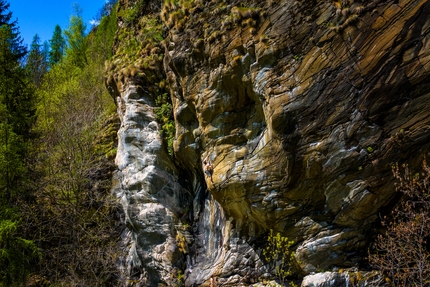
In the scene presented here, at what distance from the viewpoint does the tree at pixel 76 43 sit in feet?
85.3

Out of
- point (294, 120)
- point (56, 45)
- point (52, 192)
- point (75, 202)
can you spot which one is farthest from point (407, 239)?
point (56, 45)

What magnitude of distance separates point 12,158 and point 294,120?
9.26 metres

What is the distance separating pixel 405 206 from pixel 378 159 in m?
1.10

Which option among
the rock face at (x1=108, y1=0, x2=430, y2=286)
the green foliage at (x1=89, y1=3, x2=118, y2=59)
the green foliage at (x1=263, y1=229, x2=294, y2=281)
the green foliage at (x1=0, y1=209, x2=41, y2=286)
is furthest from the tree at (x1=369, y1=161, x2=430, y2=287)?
the green foliage at (x1=89, y1=3, x2=118, y2=59)

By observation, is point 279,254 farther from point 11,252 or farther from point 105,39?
point 105,39

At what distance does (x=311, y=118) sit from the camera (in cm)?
765

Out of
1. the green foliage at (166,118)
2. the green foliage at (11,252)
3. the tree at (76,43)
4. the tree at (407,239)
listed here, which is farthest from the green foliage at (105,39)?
the tree at (407,239)

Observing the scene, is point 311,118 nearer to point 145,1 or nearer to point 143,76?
point 143,76

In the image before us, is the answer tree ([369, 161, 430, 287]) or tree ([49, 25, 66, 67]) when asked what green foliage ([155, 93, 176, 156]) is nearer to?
tree ([369, 161, 430, 287])

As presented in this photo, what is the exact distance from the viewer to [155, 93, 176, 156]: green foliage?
1231 centimetres

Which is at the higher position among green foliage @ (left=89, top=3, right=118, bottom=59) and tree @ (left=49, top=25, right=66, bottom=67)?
tree @ (left=49, top=25, right=66, bottom=67)

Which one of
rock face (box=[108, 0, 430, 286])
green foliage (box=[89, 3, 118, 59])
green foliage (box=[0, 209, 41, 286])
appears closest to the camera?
rock face (box=[108, 0, 430, 286])

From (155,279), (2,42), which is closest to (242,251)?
(155,279)

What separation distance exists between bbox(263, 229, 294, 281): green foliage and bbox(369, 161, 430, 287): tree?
181 centimetres
